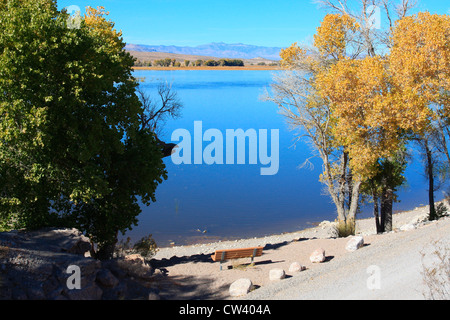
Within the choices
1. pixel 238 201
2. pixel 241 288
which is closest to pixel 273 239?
pixel 238 201

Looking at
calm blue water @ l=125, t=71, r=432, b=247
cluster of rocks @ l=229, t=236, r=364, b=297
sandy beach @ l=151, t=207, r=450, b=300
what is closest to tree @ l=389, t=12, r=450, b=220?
sandy beach @ l=151, t=207, r=450, b=300

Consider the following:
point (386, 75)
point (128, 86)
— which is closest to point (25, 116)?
point (128, 86)

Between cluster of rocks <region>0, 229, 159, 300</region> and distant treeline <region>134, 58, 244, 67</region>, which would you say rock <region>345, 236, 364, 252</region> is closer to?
cluster of rocks <region>0, 229, 159, 300</region>

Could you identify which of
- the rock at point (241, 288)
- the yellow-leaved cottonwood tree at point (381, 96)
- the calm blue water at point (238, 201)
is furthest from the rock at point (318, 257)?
the calm blue water at point (238, 201)

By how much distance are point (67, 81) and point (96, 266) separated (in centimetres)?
560

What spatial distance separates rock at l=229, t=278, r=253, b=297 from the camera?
35.0 ft

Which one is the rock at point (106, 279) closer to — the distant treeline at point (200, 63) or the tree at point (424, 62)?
the tree at point (424, 62)

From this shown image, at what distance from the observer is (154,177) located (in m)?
14.6

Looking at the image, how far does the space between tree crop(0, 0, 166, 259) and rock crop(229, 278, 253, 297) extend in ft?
15.9

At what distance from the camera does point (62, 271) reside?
9.59m

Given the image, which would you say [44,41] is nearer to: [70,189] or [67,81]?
[67,81]

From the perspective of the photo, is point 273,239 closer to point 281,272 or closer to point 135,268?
point 281,272

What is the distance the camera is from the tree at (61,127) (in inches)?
459

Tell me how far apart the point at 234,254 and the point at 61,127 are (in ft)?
21.9
